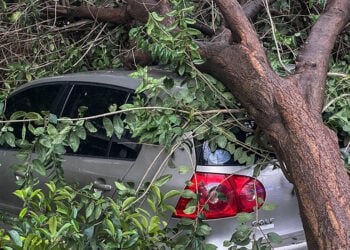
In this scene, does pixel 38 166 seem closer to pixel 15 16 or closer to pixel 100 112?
pixel 100 112

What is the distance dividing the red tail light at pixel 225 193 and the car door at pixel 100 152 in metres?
0.50

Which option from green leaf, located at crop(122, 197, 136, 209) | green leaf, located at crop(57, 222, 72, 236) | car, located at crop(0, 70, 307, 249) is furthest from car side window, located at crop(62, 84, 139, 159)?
green leaf, located at crop(57, 222, 72, 236)

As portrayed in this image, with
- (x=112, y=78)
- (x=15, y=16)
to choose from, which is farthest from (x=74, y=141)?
(x=15, y=16)

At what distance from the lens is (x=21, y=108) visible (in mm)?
4742

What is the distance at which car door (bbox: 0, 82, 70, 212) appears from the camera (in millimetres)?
4281

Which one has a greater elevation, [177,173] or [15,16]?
[15,16]

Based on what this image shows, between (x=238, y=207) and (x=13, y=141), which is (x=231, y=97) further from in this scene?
(x=13, y=141)

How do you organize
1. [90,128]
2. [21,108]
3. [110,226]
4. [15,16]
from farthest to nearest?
[15,16], [21,108], [90,128], [110,226]

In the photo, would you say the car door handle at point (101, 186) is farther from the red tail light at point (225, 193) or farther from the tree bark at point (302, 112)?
the tree bark at point (302, 112)

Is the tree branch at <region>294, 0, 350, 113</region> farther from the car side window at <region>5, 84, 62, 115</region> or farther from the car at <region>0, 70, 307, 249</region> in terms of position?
the car side window at <region>5, 84, 62, 115</region>

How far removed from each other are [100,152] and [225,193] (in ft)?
3.18

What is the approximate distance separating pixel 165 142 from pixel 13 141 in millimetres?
785

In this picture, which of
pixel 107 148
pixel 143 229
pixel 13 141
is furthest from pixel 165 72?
pixel 143 229

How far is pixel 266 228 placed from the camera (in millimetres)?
3164
